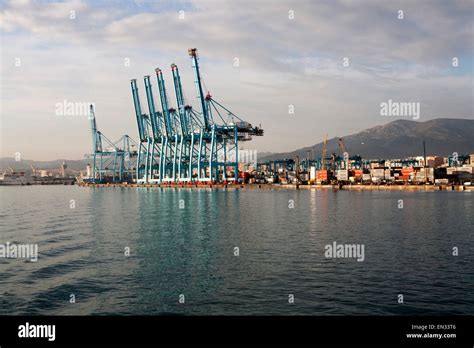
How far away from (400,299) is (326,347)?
6849mm

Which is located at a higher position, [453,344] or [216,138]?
[216,138]

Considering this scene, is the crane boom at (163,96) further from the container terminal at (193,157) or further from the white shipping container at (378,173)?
the white shipping container at (378,173)

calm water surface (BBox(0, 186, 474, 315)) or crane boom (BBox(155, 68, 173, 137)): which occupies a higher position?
crane boom (BBox(155, 68, 173, 137))

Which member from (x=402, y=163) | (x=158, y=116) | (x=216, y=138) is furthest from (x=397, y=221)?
(x=402, y=163)

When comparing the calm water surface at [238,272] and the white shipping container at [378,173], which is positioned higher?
the white shipping container at [378,173]

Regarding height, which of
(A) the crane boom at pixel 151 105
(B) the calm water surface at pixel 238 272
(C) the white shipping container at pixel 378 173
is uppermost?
(A) the crane boom at pixel 151 105

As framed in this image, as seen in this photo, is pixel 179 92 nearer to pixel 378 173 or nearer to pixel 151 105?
pixel 151 105

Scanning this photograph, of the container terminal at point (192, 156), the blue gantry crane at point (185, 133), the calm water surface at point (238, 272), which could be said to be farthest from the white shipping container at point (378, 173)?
the calm water surface at point (238, 272)

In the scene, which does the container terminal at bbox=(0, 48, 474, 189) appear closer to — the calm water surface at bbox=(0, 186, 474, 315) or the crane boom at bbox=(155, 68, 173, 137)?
the crane boom at bbox=(155, 68, 173, 137)

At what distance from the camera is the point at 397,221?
35.1 meters

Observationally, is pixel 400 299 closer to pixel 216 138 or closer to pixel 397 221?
pixel 397 221

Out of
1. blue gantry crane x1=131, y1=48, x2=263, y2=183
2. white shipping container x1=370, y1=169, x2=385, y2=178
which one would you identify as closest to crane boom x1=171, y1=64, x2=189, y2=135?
blue gantry crane x1=131, y1=48, x2=263, y2=183

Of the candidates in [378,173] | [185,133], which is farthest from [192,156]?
[378,173]

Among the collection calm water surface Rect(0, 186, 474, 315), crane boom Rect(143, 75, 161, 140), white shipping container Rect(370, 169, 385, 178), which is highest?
crane boom Rect(143, 75, 161, 140)
